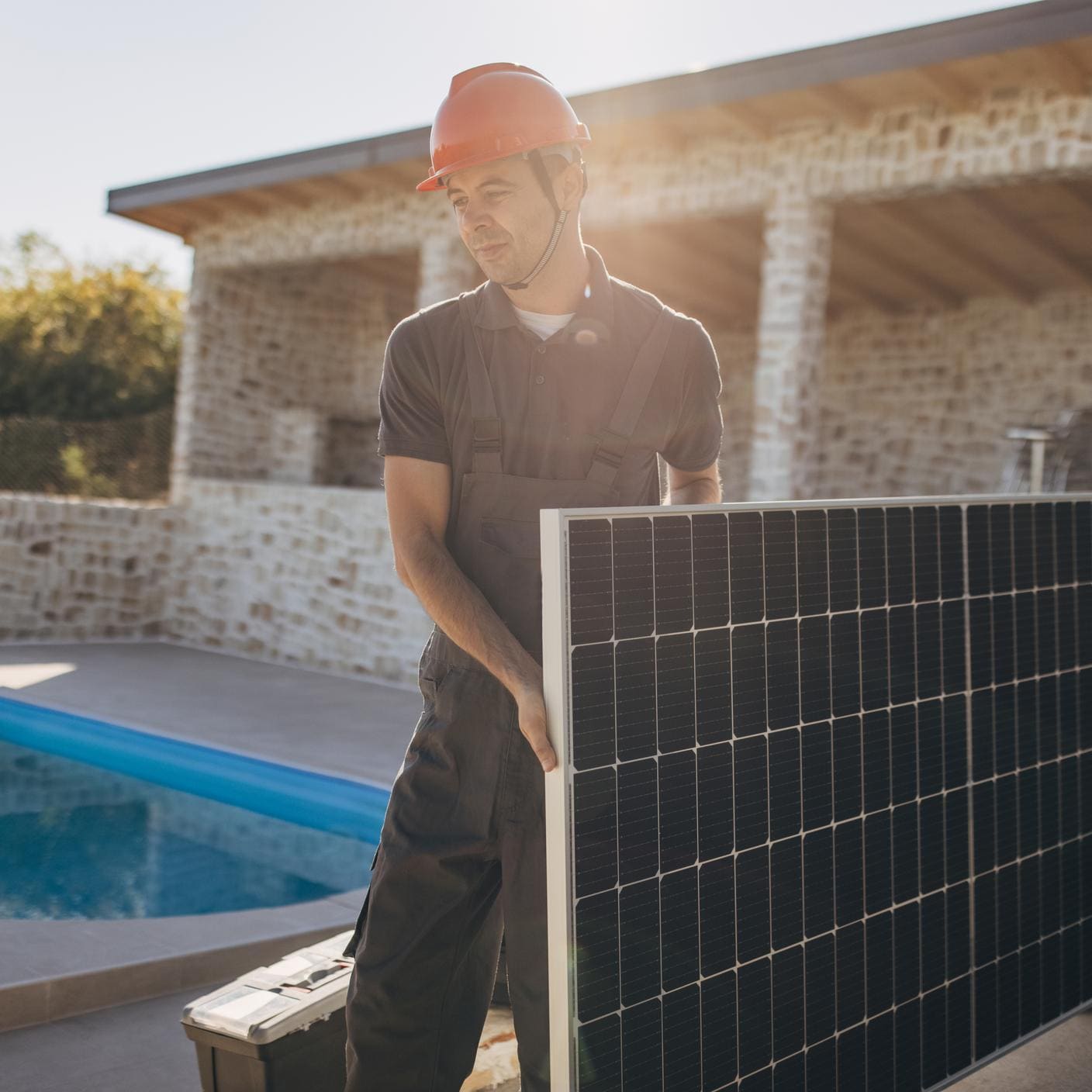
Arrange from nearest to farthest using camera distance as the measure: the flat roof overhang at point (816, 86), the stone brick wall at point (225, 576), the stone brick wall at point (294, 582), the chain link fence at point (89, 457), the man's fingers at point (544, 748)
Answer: the man's fingers at point (544, 748) < the flat roof overhang at point (816, 86) < the stone brick wall at point (294, 582) < the stone brick wall at point (225, 576) < the chain link fence at point (89, 457)

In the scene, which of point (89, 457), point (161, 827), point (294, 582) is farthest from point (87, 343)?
point (161, 827)

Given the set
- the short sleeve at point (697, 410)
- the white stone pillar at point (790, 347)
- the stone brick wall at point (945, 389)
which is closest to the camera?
the short sleeve at point (697, 410)

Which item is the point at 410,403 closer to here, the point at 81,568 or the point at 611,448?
the point at 611,448

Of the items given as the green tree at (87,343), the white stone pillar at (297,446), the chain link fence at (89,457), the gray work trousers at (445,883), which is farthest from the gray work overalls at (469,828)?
the green tree at (87,343)

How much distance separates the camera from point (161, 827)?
6180mm

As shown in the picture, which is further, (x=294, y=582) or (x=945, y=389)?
(x=945, y=389)

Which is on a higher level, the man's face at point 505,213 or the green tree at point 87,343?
the green tree at point 87,343

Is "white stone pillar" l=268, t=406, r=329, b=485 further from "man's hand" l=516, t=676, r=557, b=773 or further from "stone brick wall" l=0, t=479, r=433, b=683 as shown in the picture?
"man's hand" l=516, t=676, r=557, b=773

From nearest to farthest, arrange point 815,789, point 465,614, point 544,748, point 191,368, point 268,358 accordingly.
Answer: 1. point 544,748
2. point 465,614
3. point 815,789
4. point 191,368
5. point 268,358

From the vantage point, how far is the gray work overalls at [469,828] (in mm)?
2068

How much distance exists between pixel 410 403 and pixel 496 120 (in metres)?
0.52

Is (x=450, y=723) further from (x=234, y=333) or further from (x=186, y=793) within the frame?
(x=234, y=333)

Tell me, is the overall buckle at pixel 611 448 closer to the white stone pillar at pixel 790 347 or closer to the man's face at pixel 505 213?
the man's face at pixel 505 213

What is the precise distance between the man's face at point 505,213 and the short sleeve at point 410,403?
0.19 meters
